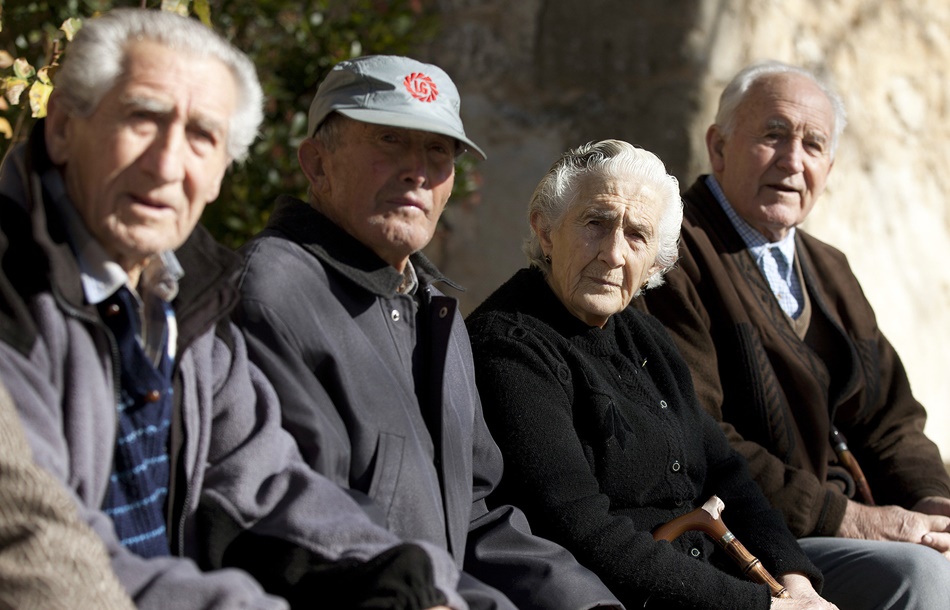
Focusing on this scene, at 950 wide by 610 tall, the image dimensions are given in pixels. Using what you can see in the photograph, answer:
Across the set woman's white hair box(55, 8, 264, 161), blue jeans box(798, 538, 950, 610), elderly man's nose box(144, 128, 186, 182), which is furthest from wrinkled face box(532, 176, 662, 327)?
elderly man's nose box(144, 128, 186, 182)

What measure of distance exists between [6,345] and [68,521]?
279 millimetres

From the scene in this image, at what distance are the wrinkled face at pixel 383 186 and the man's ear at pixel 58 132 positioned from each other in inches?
26.1

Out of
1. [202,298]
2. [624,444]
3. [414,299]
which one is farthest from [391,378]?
[624,444]

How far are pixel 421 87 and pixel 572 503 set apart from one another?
3.14 feet

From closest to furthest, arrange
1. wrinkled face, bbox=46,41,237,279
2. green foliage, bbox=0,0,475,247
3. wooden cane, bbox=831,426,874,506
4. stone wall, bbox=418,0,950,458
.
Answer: wrinkled face, bbox=46,41,237,279
wooden cane, bbox=831,426,874,506
green foliage, bbox=0,0,475,247
stone wall, bbox=418,0,950,458

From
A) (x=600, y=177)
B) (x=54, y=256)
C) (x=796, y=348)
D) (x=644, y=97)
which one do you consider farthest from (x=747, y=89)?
(x=54, y=256)

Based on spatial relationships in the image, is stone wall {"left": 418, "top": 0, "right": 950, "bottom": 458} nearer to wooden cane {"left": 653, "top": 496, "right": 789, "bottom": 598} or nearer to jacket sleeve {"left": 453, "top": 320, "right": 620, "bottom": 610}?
wooden cane {"left": 653, "top": 496, "right": 789, "bottom": 598}

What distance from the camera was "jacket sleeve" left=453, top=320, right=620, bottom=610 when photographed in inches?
97.8

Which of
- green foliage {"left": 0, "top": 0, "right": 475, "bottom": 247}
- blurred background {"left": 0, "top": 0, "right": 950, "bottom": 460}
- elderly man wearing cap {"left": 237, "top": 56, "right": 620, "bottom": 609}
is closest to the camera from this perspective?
elderly man wearing cap {"left": 237, "top": 56, "right": 620, "bottom": 609}

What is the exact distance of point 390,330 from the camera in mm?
2486

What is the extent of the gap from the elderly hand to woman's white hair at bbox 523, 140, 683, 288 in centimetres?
100

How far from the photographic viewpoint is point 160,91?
6.52 feet

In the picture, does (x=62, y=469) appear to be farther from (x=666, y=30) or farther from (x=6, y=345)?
(x=666, y=30)

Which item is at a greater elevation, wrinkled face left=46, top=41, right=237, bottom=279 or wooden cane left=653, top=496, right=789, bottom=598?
wrinkled face left=46, top=41, right=237, bottom=279
